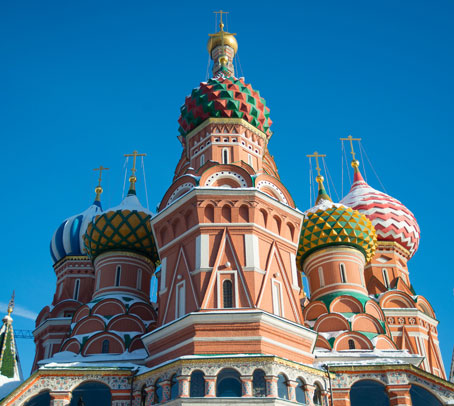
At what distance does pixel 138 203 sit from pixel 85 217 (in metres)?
4.31

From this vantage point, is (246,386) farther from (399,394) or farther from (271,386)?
(399,394)

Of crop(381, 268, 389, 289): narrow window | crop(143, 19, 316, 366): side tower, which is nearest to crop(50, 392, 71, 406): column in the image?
crop(143, 19, 316, 366): side tower

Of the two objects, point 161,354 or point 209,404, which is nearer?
point 209,404

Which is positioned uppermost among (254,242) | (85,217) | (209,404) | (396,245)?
(85,217)

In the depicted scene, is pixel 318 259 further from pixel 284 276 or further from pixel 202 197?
pixel 202 197

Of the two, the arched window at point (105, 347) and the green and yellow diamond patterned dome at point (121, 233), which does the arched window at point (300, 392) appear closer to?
the arched window at point (105, 347)

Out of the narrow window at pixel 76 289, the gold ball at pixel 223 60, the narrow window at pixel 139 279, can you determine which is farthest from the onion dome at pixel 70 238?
the gold ball at pixel 223 60

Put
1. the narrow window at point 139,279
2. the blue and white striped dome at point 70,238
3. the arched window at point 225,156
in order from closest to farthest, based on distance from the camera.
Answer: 1. the arched window at point 225,156
2. the narrow window at point 139,279
3. the blue and white striped dome at point 70,238

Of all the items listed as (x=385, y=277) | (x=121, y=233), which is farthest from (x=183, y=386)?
(x=385, y=277)

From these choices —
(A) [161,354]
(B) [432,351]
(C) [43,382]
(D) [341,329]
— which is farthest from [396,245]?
(C) [43,382]

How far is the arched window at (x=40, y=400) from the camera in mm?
13977

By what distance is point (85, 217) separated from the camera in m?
23.3

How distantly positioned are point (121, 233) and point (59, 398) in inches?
243

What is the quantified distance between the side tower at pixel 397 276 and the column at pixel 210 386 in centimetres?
913
